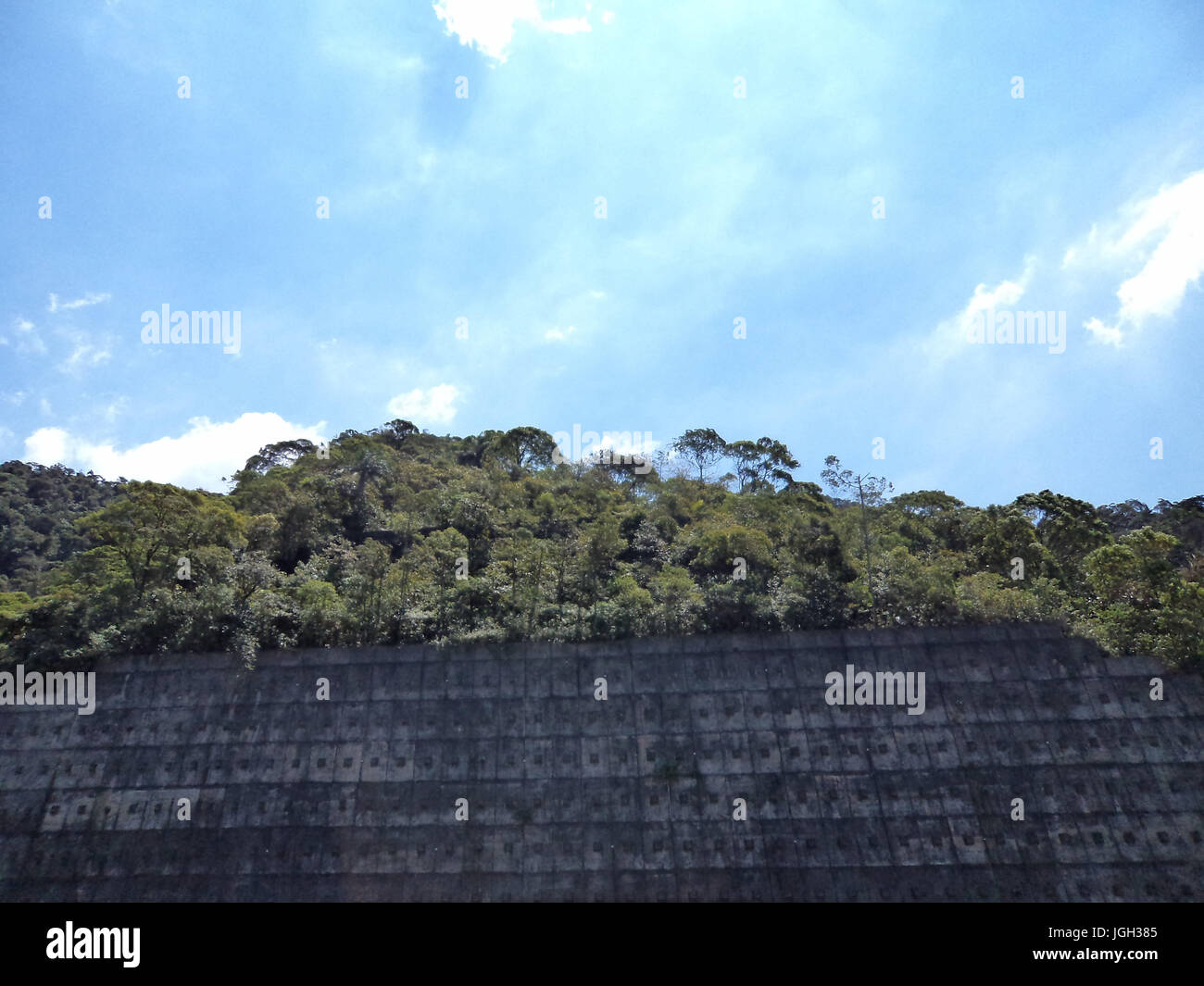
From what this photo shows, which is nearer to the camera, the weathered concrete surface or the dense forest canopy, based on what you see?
the weathered concrete surface

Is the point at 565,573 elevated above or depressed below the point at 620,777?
above

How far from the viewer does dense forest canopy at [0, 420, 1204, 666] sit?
21.1 m

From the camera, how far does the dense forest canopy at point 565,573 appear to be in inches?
832

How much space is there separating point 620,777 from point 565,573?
298 inches

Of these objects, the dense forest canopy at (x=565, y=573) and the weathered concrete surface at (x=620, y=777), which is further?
the dense forest canopy at (x=565, y=573)

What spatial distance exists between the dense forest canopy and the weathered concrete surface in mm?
916

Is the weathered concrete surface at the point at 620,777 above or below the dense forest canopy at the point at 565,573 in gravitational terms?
below

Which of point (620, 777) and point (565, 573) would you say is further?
point (565, 573)

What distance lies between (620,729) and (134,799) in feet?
43.7

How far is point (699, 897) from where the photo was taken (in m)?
16.9

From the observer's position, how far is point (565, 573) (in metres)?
24.1

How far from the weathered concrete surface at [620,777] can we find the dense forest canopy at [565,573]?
3.00ft
